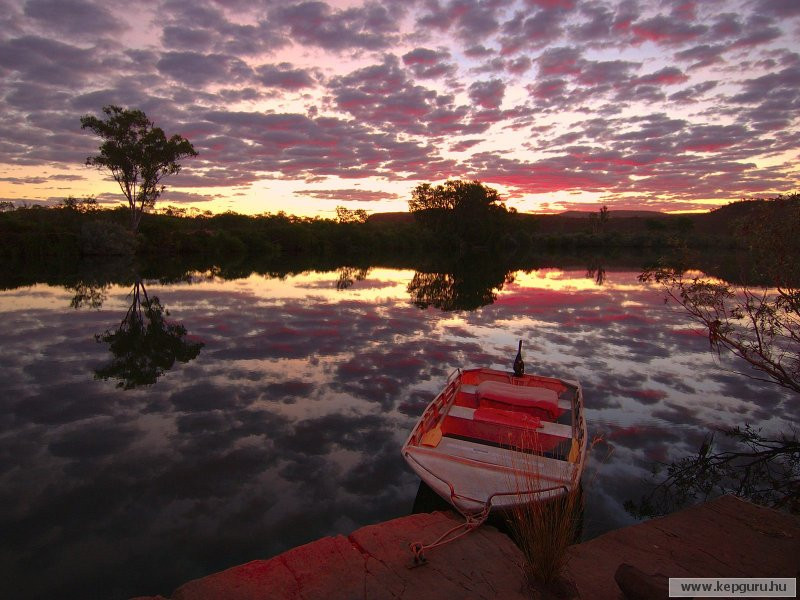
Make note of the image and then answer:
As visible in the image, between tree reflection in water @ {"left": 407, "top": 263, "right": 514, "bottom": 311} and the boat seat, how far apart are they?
49.5 ft

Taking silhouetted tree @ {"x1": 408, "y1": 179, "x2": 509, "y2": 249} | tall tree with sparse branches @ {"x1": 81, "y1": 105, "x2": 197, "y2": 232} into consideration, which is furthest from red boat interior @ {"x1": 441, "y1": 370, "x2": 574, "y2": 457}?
silhouetted tree @ {"x1": 408, "y1": 179, "x2": 509, "y2": 249}

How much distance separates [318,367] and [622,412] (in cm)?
792

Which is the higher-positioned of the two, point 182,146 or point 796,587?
Answer: point 182,146

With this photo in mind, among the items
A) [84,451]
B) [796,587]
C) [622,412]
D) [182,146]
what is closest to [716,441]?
[622,412]

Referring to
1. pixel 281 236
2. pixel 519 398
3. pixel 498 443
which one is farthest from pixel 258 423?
pixel 281 236

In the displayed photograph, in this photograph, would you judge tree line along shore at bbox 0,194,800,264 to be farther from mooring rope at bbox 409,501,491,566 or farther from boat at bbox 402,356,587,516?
mooring rope at bbox 409,501,491,566

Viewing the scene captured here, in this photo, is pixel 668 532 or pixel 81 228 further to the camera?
pixel 81 228

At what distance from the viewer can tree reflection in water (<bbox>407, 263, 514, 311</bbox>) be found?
26953 millimetres

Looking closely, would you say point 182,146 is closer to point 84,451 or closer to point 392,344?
point 392,344

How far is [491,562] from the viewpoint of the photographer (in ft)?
17.7

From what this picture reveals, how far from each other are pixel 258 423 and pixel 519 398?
519cm

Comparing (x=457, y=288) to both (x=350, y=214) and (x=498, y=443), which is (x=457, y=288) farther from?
(x=350, y=214)

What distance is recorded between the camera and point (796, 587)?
465 cm

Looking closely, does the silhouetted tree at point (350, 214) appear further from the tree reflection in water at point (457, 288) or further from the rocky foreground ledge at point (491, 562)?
the rocky foreground ledge at point (491, 562)
